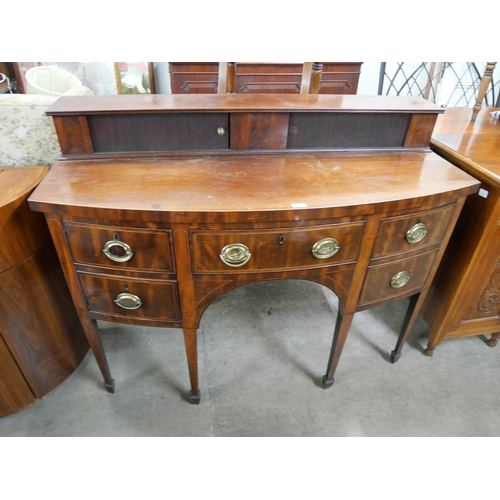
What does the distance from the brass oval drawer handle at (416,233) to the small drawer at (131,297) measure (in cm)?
64

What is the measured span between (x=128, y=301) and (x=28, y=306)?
1.22 ft

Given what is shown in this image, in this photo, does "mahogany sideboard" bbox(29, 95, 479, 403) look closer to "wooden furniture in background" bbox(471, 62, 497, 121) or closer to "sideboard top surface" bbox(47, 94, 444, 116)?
"sideboard top surface" bbox(47, 94, 444, 116)

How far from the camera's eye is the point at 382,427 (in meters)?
1.25

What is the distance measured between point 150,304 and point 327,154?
0.70 meters

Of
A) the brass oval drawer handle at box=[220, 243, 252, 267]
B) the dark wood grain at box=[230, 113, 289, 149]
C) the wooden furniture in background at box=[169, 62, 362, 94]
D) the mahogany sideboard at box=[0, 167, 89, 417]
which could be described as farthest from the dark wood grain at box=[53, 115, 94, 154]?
the wooden furniture in background at box=[169, 62, 362, 94]

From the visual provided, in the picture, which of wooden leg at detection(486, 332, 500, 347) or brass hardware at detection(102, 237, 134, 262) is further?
wooden leg at detection(486, 332, 500, 347)

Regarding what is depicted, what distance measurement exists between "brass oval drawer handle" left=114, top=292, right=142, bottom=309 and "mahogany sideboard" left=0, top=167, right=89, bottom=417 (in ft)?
1.05

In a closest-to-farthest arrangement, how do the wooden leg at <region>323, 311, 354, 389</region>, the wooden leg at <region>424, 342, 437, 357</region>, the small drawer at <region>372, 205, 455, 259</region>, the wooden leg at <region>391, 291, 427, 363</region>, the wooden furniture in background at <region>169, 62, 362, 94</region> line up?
the small drawer at <region>372, 205, 455, 259</region>
the wooden leg at <region>323, 311, 354, 389</region>
the wooden leg at <region>391, 291, 427, 363</region>
the wooden leg at <region>424, 342, 437, 357</region>
the wooden furniture in background at <region>169, 62, 362, 94</region>

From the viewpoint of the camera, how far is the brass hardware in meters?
0.87

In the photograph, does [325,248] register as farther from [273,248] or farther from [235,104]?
[235,104]

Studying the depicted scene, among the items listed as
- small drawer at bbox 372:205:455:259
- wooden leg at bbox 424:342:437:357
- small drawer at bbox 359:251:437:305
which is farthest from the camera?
wooden leg at bbox 424:342:437:357

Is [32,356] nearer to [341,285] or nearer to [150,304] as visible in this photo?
[150,304]
